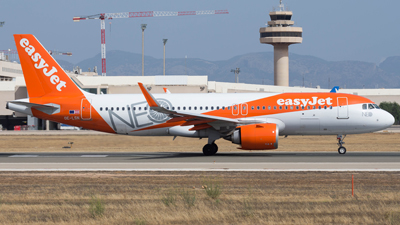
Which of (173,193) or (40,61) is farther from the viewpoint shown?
(40,61)

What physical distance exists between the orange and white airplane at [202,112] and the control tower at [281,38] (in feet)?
416

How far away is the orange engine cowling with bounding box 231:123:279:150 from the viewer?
30.6m

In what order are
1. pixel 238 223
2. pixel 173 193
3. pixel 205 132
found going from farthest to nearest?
pixel 205 132 < pixel 173 193 < pixel 238 223

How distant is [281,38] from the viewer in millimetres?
161250

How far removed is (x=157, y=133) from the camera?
3394 cm

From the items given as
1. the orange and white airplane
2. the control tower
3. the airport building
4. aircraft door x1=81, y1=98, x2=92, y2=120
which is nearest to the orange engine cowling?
the orange and white airplane

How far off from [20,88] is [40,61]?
67.7 meters

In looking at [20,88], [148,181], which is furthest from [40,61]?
[20,88]

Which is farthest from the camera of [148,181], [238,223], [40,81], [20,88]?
[20,88]

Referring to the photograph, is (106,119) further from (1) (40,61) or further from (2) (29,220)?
(2) (29,220)

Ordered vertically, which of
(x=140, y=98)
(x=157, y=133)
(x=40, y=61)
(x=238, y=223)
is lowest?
(x=238, y=223)

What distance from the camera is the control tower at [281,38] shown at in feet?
525

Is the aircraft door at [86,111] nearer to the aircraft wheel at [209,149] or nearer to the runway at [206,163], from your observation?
the runway at [206,163]

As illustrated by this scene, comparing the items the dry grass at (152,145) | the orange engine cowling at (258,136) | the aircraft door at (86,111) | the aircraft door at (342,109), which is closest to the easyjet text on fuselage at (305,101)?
the aircraft door at (342,109)
